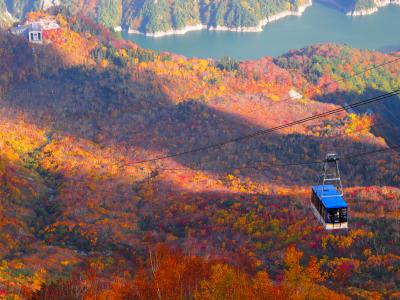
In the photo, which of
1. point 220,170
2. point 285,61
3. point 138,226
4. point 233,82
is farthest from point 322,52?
point 138,226

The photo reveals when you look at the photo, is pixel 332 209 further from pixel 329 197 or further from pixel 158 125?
pixel 158 125

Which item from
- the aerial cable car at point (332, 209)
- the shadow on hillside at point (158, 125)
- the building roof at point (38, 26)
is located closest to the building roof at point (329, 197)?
the aerial cable car at point (332, 209)

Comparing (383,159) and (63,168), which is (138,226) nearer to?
(63,168)

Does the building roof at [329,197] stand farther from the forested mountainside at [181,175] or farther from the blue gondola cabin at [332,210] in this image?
the forested mountainside at [181,175]

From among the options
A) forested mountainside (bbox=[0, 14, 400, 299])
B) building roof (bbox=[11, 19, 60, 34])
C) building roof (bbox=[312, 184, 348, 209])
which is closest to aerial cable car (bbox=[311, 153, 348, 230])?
building roof (bbox=[312, 184, 348, 209])

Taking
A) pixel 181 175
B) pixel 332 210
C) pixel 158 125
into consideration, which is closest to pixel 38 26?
pixel 158 125

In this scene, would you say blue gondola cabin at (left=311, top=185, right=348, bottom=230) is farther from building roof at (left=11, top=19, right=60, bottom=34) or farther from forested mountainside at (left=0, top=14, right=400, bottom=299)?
building roof at (left=11, top=19, right=60, bottom=34)

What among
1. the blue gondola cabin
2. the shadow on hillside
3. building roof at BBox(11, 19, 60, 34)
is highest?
building roof at BBox(11, 19, 60, 34)
